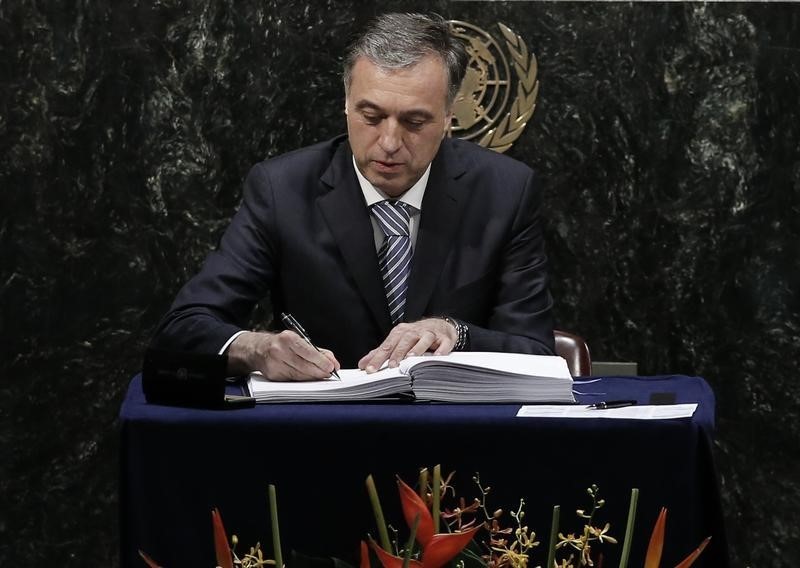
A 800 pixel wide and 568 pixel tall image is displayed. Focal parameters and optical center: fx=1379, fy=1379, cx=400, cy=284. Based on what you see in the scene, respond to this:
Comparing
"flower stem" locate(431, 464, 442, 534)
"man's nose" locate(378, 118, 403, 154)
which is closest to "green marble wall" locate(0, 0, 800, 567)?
"man's nose" locate(378, 118, 403, 154)

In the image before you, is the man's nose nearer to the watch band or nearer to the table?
the watch band

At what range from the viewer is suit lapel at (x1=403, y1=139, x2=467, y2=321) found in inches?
124

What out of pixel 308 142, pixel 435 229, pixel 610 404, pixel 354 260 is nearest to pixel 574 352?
pixel 435 229

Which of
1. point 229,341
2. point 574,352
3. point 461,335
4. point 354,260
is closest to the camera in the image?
point 229,341

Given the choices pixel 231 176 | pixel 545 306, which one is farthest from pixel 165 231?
pixel 545 306

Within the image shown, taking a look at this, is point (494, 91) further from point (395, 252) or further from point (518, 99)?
point (395, 252)

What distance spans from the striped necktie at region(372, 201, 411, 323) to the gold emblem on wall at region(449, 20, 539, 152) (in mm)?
978

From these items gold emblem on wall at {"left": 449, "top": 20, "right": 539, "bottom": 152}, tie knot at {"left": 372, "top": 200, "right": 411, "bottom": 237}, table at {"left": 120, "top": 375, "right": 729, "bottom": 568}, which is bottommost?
table at {"left": 120, "top": 375, "right": 729, "bottom": 568}

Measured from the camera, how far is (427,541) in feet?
4.01

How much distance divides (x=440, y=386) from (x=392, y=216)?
92cm

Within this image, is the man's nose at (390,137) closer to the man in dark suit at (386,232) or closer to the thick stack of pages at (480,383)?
the man in dark suit at (386,232)

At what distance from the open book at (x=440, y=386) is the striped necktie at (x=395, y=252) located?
74 cm

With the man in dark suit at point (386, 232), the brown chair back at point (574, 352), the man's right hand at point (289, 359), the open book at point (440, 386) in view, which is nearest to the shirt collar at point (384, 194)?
the man in dark suit at point (386, 232)

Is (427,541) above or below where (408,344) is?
above
